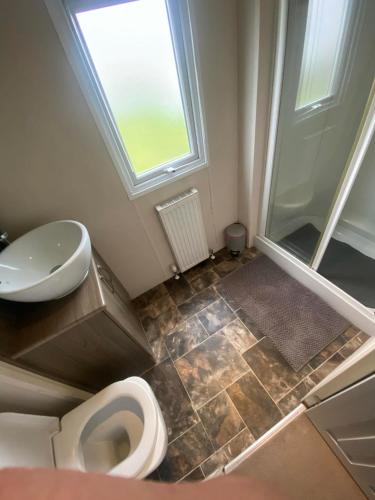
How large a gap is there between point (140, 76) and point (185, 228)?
0.91 m

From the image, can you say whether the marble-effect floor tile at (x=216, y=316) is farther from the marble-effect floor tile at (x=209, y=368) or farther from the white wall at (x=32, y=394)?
the white wall at (x=32, y=394)

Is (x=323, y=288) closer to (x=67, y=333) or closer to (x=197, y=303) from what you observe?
(x=197, y=303)

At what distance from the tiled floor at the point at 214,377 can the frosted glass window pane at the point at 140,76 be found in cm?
115

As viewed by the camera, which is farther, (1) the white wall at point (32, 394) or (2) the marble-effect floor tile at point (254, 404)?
(2) the marble-effect floor tile at point (254, 404)

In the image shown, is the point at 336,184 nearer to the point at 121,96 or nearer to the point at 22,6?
the point at 121,96

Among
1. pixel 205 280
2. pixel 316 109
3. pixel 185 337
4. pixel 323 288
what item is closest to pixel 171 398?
pixel 185 337

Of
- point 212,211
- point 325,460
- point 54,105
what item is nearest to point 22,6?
point 54,105

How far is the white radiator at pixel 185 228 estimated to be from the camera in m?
1.43

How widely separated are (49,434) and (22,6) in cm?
165

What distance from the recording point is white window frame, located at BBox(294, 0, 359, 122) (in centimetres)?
116

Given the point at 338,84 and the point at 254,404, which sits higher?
the point at 338,84

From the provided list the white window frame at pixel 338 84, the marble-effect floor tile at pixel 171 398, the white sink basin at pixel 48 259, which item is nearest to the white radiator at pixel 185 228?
the white sink basin at pixel 48 259

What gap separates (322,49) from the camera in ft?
4.15

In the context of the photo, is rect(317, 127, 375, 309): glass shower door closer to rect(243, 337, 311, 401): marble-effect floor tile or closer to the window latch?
rect(243, 337, 311, 401): marble-effect floor tile
